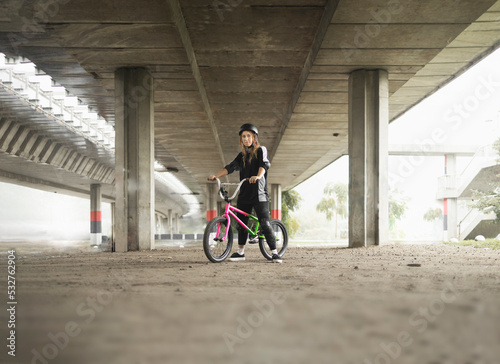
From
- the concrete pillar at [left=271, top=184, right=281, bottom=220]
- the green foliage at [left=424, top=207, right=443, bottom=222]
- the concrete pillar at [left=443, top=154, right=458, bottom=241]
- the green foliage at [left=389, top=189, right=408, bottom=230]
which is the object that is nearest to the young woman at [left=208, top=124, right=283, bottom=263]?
the concrete pillar at [left=443, top=154, right=458, bottom=241]

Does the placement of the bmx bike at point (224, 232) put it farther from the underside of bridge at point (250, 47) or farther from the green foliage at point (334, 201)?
the green foliage at point (334, 201)

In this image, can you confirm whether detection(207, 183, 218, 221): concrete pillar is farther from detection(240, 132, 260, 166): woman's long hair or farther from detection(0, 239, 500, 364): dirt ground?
detection(0, 239, 500, 364): dirt ground

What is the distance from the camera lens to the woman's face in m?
7.73

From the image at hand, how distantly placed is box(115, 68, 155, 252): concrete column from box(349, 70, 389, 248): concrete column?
5.39 meters

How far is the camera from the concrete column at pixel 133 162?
1299 cm

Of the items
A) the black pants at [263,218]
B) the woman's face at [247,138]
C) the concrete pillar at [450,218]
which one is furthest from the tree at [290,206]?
the woman's face at [247,138]

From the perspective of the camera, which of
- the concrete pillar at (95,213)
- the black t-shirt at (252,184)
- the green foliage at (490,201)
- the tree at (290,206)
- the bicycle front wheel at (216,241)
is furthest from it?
the tree at (290,206)

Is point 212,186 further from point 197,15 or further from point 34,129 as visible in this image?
point 197,15

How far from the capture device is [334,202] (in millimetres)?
81938

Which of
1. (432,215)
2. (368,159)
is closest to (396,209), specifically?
(432,215)

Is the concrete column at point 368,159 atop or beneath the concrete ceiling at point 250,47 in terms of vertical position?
beneath

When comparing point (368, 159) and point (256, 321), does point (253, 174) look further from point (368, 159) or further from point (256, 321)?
point (368, 159)

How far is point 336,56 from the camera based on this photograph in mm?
12352

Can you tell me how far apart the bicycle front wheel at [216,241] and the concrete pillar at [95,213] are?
41.2 m
